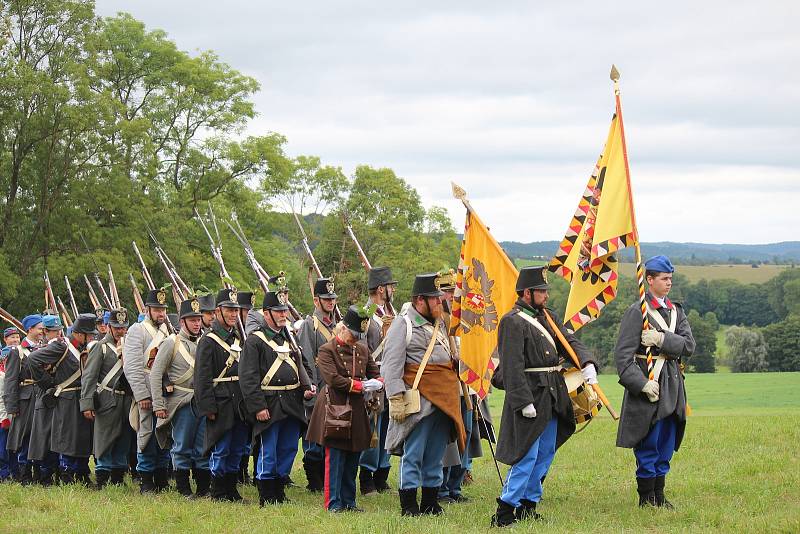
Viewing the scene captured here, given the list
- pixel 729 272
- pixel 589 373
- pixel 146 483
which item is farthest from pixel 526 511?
pixel 729 272

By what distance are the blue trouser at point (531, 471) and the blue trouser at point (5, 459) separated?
8.44 meters

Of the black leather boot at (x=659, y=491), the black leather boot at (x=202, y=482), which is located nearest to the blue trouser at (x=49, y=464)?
the black leather boot at (x=202, y=482)

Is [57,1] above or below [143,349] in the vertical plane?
above

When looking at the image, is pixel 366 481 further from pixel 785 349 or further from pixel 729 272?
pixel 729 272

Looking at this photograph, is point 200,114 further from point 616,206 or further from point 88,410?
point 616,206

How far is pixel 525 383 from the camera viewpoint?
30.5 feet

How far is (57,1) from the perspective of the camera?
32.7 m

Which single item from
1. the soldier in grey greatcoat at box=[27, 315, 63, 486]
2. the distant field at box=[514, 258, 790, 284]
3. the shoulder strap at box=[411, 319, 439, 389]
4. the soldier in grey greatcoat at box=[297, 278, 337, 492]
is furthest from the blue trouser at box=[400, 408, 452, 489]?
the distant field at box=[514, 258, 790, 284]

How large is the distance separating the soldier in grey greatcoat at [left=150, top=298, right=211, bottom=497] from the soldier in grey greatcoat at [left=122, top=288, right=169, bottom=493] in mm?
243

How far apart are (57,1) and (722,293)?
2462 inches

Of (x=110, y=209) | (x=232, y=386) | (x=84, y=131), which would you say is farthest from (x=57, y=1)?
(x=232, y=386)

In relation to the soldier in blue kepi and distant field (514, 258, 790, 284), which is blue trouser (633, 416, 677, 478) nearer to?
the soldier in blue kepi

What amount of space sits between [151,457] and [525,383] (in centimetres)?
523

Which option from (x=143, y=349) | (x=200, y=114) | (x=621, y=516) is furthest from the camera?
(x=200, y=114)
